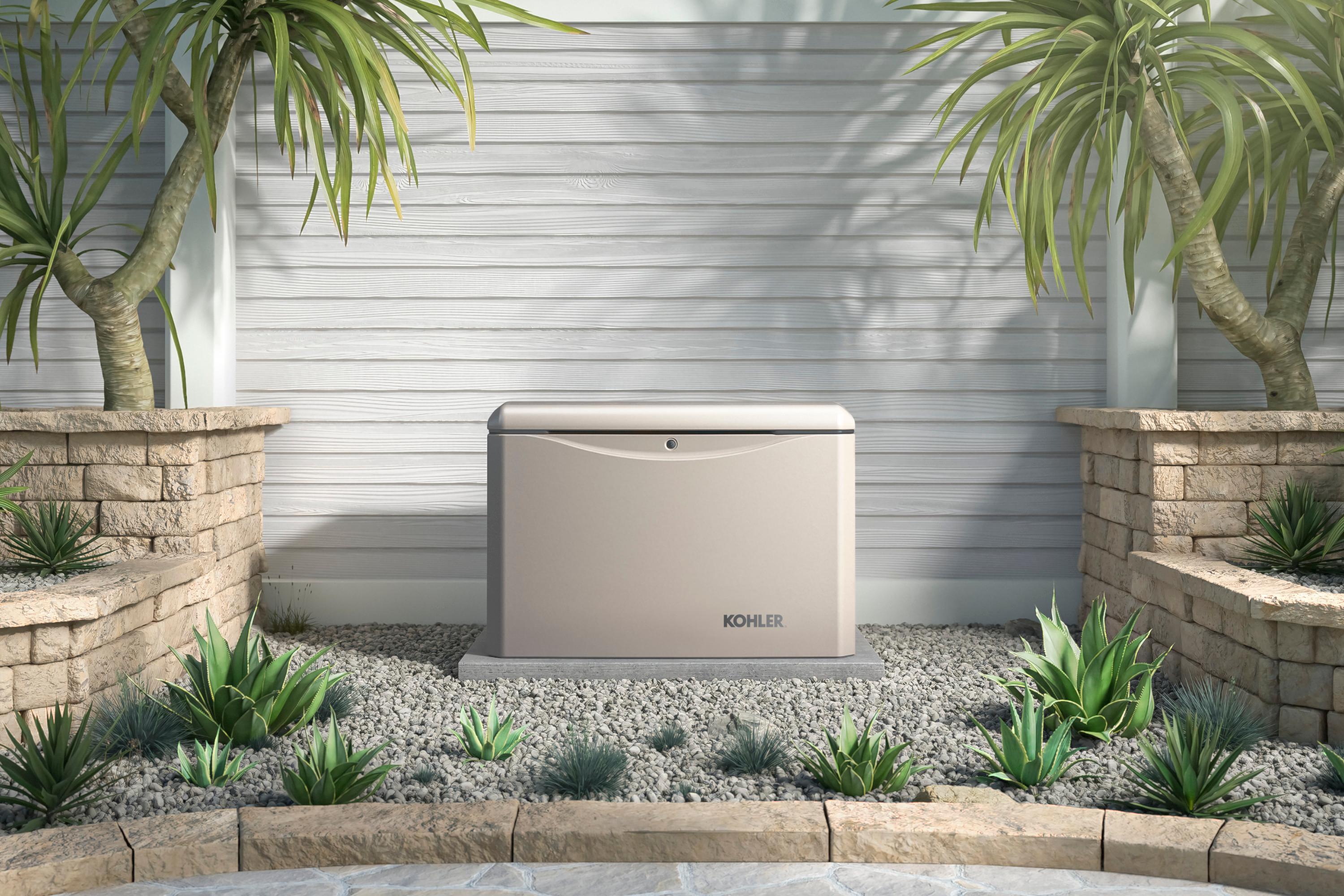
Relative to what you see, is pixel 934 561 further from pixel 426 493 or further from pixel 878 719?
pixel 426 493

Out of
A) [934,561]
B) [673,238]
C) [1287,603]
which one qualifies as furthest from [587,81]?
[1287,603]

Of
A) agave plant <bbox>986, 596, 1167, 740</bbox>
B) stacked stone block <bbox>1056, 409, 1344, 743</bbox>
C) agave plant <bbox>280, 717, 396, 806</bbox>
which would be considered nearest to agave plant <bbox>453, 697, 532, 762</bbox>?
agave plant <bbox>280, 717, 396, 806</bbox>

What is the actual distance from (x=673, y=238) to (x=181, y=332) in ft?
5.34

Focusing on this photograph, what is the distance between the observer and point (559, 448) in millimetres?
2359

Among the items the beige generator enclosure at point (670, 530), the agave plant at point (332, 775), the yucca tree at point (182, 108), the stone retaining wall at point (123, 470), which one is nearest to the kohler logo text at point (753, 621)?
the beige generator enclosure at point (670, 530)

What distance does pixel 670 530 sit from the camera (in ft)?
7.80

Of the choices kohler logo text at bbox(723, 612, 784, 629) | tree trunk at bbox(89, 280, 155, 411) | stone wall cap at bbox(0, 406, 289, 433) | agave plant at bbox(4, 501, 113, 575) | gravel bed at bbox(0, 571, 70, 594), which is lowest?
kohler logo text at bbox(723, 612, 784, 629)

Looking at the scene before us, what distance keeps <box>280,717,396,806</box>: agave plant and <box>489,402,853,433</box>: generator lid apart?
92 centimetres

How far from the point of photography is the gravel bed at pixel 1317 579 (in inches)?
83.9

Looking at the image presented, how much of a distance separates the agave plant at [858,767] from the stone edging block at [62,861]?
3.74ft

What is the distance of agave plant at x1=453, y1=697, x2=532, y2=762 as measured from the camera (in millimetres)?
1841

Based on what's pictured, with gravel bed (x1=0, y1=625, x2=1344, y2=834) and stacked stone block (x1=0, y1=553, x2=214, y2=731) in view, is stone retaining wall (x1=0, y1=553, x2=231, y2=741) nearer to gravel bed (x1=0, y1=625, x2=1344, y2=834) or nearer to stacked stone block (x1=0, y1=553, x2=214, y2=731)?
stacked stone block (x1=0, y1=553, x2=214, y2=731)

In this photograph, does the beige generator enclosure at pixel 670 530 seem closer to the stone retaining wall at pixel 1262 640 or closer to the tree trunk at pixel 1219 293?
the stone retaining wall at pixel 1262 640

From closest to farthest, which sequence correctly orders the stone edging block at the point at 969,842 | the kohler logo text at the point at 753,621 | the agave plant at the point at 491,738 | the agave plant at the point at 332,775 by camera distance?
the stone edging block at the point at 969,842 < the agave plant at the point at 332,775 < the agave plant at the point at 491,738 < the kohler logo text at the point at 753,621
